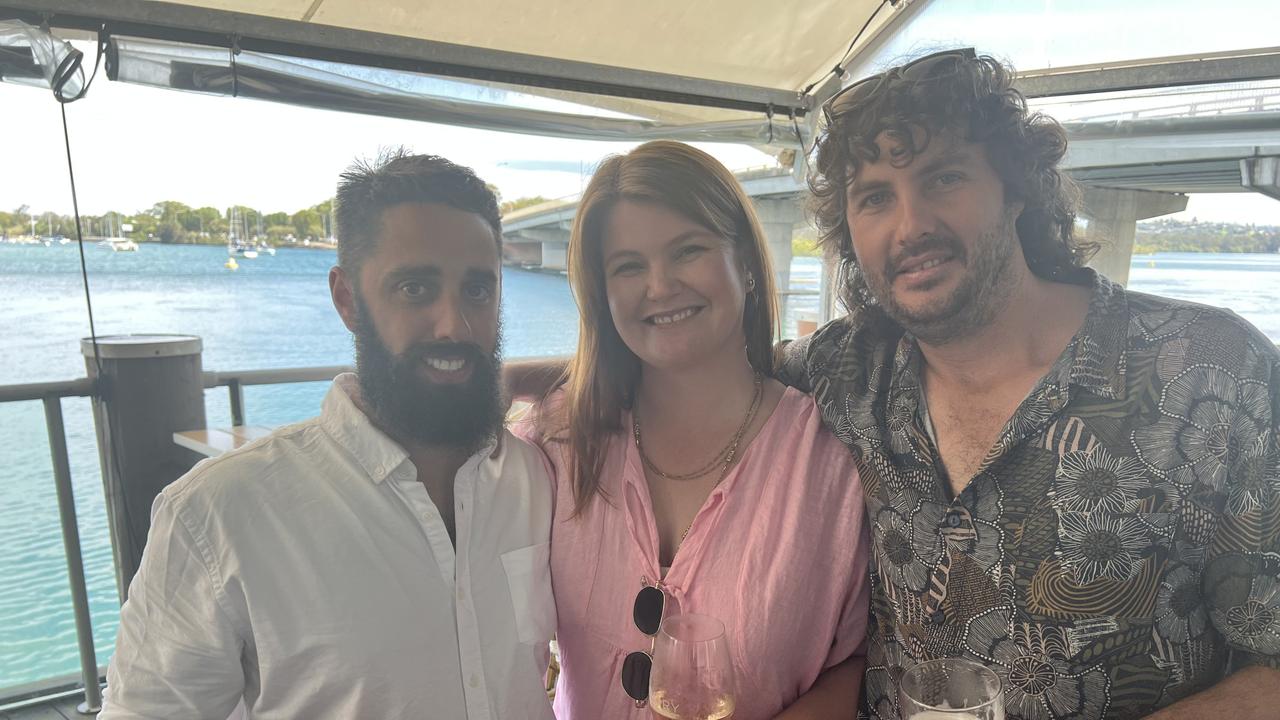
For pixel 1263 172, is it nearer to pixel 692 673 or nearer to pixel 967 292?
pixel 967 292

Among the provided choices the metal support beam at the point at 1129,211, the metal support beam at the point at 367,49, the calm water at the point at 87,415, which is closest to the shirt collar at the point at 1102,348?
the calm water at the point at 87,415

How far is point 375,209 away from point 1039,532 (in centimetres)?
135

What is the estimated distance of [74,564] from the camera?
10.5 feet

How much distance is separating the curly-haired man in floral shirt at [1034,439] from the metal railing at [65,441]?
2034 millimetres

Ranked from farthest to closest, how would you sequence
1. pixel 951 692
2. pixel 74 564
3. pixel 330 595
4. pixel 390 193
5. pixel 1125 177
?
pixel 1125 177 < pixel 74 564 < pixel 390 193 < pixel 330 595 < pixel 951 692

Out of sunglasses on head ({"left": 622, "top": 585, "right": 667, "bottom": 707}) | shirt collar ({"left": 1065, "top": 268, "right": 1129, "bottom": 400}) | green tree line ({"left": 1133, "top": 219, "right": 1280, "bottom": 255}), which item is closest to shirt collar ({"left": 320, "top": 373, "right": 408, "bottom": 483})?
sunglasses on head ({"left": 622, "top": 585, "right": 667, "bottom": 707})

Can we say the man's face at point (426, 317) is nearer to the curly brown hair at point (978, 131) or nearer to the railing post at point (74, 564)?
the curly brown hair at point (978, 131)

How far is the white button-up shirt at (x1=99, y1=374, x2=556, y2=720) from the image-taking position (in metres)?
1.21

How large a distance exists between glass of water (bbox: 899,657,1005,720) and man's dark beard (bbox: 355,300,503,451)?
2.86 ft

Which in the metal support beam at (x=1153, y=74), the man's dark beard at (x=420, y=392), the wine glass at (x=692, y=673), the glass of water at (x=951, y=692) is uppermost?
the metal support beam at (x=1153, y=74)

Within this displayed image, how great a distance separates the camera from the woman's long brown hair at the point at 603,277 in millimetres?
1669

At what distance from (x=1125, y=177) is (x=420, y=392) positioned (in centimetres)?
860

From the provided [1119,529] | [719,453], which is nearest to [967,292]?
[1119,529]

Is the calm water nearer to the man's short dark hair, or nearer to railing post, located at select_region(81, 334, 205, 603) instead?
the man's short dark hair
